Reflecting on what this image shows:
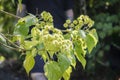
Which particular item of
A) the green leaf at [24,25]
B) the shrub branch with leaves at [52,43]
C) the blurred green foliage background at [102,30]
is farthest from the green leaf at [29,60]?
the blurred green foliage background at [102,30]

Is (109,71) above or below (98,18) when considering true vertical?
below

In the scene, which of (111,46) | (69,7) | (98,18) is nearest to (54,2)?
(69,7)

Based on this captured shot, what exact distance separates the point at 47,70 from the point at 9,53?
5577 mm

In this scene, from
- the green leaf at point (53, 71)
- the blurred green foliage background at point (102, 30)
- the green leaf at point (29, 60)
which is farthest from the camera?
the blurred green foliage background at point (102, 30)

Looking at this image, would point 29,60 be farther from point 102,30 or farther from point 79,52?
point 102,30

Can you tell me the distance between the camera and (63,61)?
5.03 ft

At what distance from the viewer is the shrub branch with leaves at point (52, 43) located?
1.50m

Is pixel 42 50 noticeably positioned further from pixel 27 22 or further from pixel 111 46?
pixel 111 46

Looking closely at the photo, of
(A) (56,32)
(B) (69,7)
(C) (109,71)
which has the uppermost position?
(B) (69,7)

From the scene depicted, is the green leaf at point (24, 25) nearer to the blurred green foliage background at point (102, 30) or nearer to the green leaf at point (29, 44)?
the green leaf at point (29, 44)

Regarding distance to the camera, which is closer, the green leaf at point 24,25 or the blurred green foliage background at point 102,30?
the green leaf at point 24,25

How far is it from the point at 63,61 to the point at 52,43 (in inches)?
3.6

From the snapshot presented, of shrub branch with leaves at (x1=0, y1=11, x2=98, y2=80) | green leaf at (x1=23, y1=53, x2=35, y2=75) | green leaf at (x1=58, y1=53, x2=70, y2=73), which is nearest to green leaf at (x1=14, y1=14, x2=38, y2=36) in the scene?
shrub branch with leaves at (x1=0, y1=11, x2=98, y2=80)

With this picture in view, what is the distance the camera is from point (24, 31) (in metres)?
1.67
